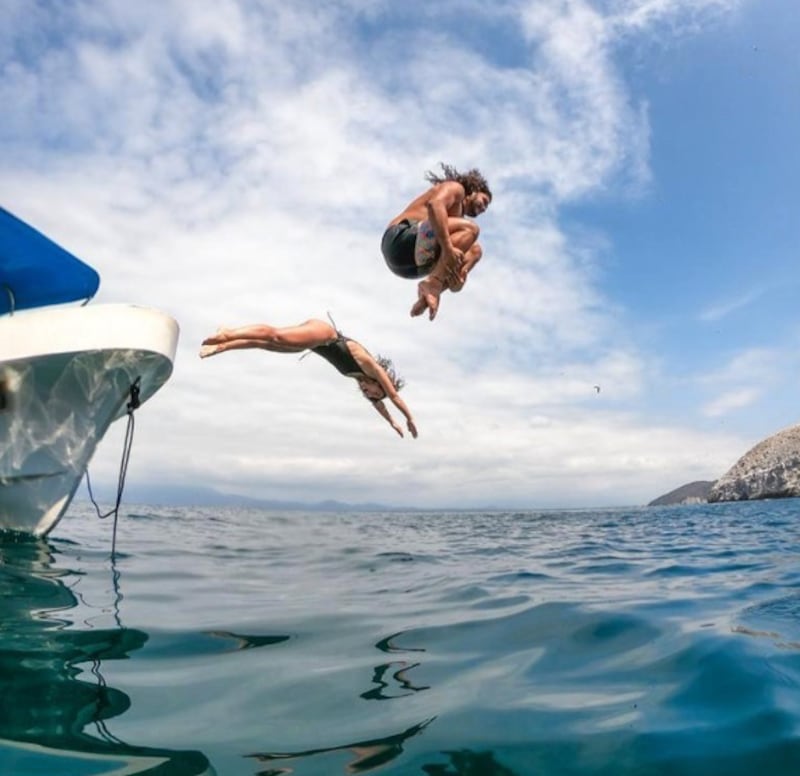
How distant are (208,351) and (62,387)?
4.40m

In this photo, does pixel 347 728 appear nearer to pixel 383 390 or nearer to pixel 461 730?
pixel 461 730

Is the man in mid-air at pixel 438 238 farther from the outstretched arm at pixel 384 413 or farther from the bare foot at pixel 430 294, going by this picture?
the outstretched arm at pixel 384 413

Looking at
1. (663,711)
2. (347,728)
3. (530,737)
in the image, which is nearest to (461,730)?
(530,737)

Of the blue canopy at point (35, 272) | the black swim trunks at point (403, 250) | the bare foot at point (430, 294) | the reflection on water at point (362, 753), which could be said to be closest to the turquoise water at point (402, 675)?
the reflection on water at point (362, 753)

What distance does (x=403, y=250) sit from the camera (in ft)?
20.4

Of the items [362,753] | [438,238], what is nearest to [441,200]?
[438,238]

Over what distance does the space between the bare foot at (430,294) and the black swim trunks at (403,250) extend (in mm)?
130

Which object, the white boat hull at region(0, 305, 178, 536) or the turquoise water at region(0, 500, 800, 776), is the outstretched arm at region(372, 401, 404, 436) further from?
the white boat hull at region(0, 305, 178, 536)

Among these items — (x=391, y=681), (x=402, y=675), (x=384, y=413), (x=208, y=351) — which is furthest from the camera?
(x=384, y=413)

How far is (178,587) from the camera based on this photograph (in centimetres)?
661

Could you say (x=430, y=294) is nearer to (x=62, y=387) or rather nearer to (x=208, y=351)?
(x=208, y=351)

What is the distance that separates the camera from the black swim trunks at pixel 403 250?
20.2ft

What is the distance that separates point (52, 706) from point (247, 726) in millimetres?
932

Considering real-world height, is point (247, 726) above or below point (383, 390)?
below
